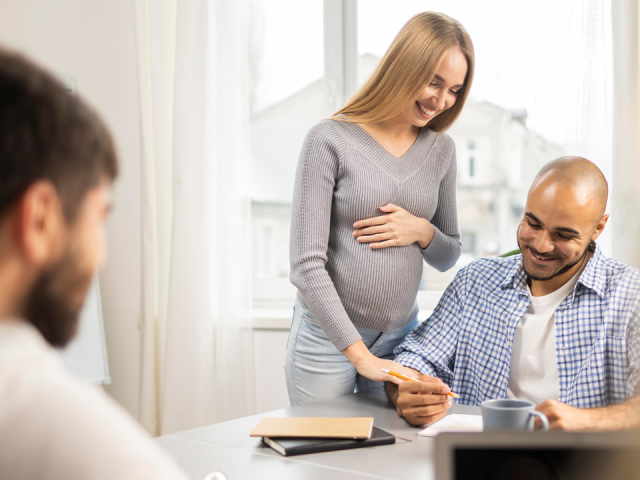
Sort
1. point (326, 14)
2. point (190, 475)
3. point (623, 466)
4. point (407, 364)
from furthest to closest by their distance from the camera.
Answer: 1. point (326, 14)
2. point (407, 364)
3. point (190, 475)
4. point (623, 466)

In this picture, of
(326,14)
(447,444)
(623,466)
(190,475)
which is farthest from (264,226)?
(623,466)

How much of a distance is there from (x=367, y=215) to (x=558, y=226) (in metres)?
0.45

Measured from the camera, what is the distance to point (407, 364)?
143cm

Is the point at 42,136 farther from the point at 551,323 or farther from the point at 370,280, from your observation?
the point at 551,323

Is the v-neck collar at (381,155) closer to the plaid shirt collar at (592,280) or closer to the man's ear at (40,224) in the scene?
the plaid shirt collar at (592,280)

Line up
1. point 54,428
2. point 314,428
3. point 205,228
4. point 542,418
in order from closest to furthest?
point 54,428 → point 542,418 → point 314,428 → point 205,228

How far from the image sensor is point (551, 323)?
1.46 meters

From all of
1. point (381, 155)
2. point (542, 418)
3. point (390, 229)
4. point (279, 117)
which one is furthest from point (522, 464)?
point (279, 117)

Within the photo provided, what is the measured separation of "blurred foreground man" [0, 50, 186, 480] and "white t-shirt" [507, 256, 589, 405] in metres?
1.15

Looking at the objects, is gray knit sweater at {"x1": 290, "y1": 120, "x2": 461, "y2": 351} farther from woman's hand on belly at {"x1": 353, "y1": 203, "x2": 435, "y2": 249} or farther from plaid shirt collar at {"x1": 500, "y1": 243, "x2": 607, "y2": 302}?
plaid shirt collar at {"x1": 500, "y1": 243, "x2": 607, "y2": 302}

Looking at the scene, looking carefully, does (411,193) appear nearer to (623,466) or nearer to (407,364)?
(407,364)

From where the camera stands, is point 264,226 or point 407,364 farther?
point 264,226

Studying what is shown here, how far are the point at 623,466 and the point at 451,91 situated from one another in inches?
53.9

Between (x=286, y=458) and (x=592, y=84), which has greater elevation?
(x=592, y=84)
